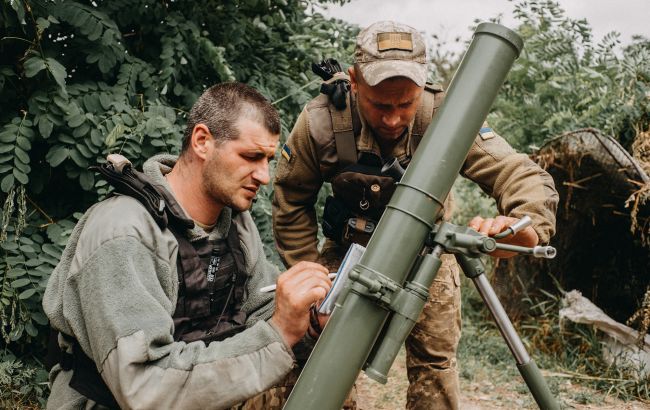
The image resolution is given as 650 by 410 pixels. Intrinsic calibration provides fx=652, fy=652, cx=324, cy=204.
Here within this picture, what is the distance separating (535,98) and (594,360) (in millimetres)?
2598

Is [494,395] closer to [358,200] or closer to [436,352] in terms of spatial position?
[436,352]

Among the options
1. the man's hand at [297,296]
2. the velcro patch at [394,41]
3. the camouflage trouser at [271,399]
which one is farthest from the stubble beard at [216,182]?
the velcro patch at [394,41]

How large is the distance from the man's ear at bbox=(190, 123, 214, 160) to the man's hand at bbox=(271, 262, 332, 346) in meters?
0.74

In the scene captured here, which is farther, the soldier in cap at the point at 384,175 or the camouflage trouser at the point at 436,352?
the camouflage trouser at the point at 436,352

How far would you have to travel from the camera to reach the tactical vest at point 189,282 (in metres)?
2.01

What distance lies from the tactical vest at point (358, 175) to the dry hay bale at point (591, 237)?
85.0 inches

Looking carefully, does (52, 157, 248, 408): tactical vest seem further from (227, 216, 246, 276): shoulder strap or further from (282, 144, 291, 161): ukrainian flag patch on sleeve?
(282, 144, 291, 161): ukrainian flag patch on sleeve

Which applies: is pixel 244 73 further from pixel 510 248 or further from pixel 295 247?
pixel 510 248

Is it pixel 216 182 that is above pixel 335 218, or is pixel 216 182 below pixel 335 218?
below

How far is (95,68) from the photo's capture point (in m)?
3.82

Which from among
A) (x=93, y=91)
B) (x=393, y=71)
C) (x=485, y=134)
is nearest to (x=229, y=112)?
(x=393, y=71)

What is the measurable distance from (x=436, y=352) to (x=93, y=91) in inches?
93.4

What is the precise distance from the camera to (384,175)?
297 cm

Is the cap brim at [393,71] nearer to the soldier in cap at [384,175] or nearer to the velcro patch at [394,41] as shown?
the soldier in cap at [384,175]
